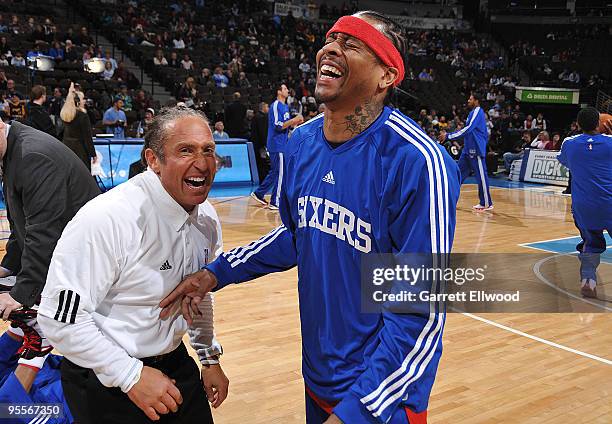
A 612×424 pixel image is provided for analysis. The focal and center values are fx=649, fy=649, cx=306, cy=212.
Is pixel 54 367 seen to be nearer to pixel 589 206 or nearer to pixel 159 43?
pixel 589 206

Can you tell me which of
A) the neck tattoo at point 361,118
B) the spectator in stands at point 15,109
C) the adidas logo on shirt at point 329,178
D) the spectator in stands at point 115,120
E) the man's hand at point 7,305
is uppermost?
the neck tattoo at point 361,118

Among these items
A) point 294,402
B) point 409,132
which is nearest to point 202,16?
point 294,402

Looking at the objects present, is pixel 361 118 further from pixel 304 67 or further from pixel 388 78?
pixel 304 67

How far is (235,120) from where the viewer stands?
46.7ft

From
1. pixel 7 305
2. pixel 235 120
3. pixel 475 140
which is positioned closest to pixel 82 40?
pixel 235 120

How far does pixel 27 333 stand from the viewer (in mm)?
3029

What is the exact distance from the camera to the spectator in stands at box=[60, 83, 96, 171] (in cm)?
855

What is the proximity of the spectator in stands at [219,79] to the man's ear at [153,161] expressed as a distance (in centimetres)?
1571

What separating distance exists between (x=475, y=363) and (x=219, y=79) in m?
14.4

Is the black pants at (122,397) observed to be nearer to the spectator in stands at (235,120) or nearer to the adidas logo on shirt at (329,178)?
the adidas logo on shirt at (329,178)

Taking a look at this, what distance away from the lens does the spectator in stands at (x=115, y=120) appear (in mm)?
12711

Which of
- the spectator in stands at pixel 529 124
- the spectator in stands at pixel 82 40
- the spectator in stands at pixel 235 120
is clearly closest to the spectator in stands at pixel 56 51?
the spectator in stands at pixel 82 40

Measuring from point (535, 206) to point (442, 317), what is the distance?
11.2m

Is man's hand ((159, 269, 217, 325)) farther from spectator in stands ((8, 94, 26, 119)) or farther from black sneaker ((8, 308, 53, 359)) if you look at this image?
spectator in stands ((8, 94, 26, 119))
